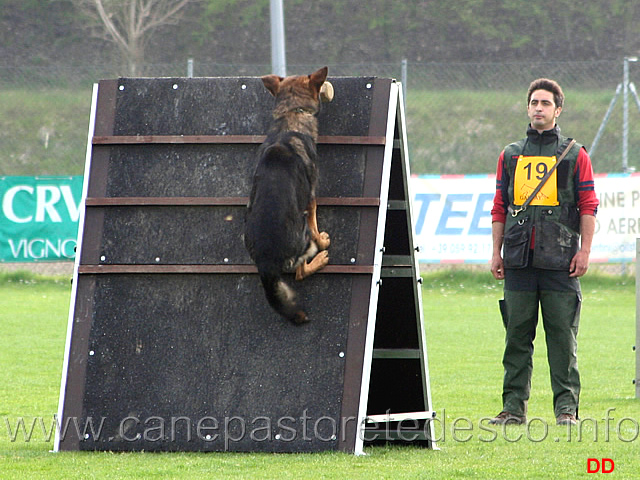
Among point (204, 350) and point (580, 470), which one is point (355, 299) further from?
point (580, 470)

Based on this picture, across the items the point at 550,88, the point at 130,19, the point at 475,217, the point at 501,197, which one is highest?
the point at 130,19

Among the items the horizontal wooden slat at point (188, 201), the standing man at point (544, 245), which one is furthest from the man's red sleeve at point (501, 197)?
the horizontal wooden slat at point (188, 201)

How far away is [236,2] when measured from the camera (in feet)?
Answer: 96.1

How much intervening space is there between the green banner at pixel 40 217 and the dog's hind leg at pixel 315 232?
982 cm

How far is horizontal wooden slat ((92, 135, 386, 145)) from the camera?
508cm

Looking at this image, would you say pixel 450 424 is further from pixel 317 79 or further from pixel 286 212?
pixel 317 79

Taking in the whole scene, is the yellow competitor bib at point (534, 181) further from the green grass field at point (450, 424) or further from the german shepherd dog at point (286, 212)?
the german shepherd dog at point (286, 212)

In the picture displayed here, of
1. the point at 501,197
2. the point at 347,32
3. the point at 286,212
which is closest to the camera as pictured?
the point at 286,212

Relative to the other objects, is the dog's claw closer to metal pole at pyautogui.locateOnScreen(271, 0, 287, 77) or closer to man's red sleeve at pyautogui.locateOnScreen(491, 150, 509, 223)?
man's red sleeve at pyautogui.locateOnScreen(491, 150, 509, 223)

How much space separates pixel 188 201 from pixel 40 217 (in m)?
9.80

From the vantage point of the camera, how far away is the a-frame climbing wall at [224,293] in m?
4.82

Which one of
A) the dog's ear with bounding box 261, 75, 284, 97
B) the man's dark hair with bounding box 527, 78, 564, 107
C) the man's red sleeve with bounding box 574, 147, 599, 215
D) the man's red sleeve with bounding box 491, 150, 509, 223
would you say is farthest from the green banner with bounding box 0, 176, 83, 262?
the man's red sleeve with bounding box 574, 147, 599, 215

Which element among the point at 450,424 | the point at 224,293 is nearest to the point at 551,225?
the point at 450,424

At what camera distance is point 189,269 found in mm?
5023
